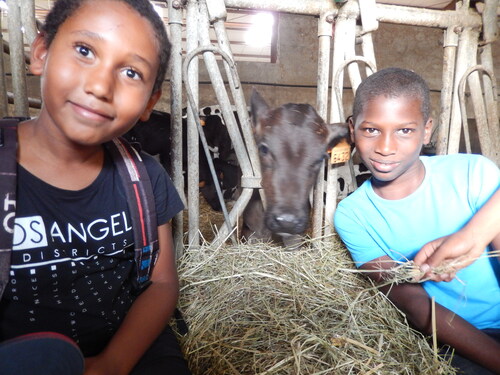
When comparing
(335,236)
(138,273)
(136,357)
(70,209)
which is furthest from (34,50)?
(335,236)

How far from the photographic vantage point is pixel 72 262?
1282 mm

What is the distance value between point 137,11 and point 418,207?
158cm

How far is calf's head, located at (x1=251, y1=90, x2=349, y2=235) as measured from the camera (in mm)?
2098

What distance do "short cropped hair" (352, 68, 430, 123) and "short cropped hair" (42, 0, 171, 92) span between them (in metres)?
1.05

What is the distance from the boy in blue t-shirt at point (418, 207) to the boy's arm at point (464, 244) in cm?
16

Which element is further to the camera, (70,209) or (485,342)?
(485,342)

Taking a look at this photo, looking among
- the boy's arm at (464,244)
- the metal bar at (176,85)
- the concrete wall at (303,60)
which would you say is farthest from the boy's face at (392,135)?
the concrete wall at (303,60)

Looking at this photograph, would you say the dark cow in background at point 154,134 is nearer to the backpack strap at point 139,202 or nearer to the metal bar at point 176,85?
the metal bar at point 176,85

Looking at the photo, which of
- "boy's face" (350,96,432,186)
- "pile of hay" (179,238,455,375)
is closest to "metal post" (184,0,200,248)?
"pile of hay" (179,238,455,375)

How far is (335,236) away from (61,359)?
2136mm

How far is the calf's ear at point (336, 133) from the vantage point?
239 cm

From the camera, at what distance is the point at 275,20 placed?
7.00 m

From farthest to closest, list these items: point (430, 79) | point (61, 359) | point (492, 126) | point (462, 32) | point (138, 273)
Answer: point (430, 79) → point (492, 126) → point (462, 32) → point (138, 273) → point (61, 359)

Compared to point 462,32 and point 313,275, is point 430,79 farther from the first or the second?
point 313,275
